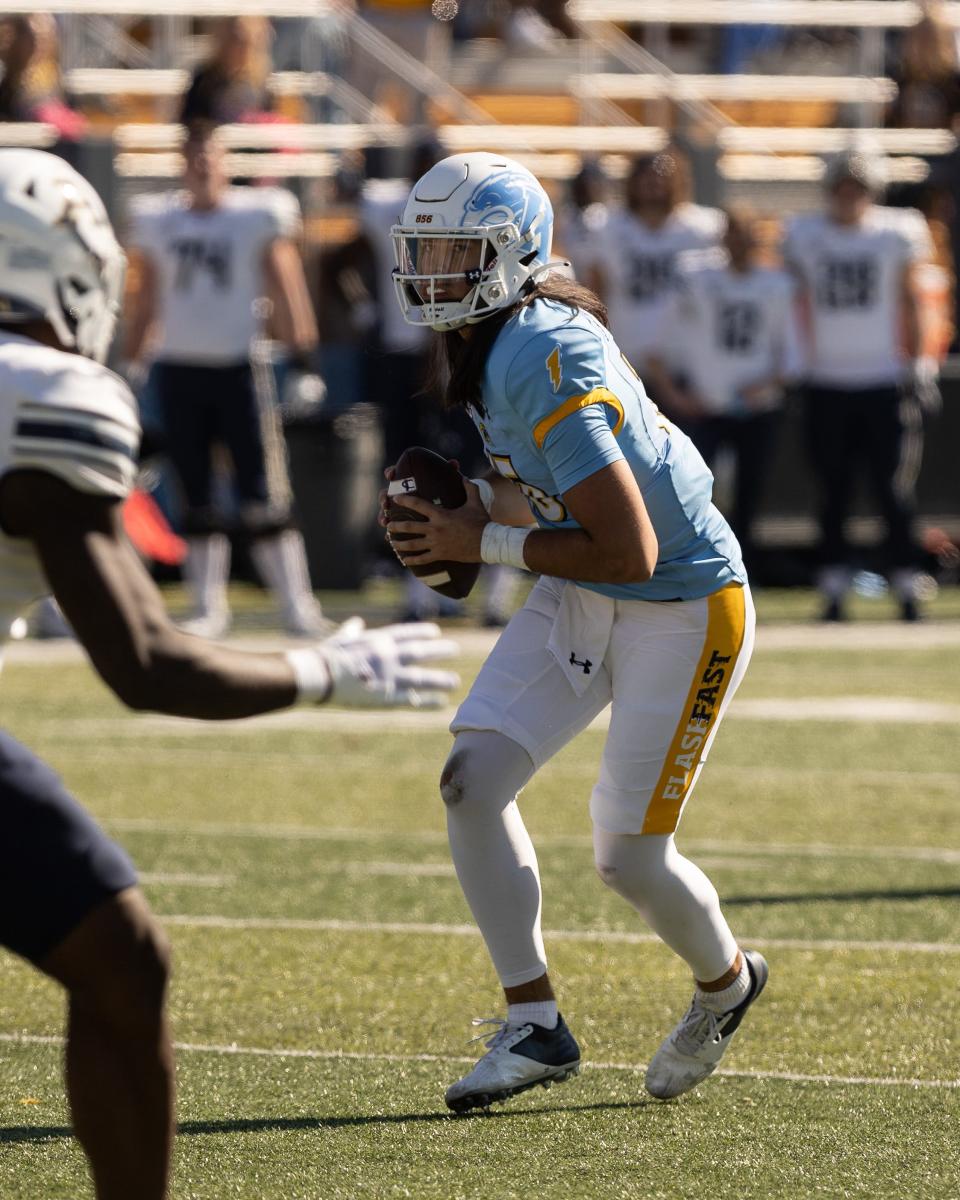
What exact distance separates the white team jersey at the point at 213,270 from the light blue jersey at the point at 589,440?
6818 mm

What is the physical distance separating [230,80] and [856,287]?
12.5 ft

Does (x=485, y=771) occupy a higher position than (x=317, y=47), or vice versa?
(x=485, y=771)

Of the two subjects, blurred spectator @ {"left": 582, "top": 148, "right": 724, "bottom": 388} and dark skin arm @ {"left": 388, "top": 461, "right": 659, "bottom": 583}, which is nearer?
dark skin arm @ {"left": 388, "top": 461, "right": 659, "bottom": 583}

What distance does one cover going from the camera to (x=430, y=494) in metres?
4.13

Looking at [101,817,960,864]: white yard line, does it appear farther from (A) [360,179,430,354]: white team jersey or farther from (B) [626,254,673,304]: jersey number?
(B) [626,254,673,304]: jersey number

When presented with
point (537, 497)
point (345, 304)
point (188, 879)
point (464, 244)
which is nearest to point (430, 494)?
point (537, 497)

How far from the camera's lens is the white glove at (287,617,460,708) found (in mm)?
2996

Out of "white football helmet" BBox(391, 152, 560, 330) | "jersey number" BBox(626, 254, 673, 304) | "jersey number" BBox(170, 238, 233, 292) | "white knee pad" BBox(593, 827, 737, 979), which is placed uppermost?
"white football helmet" BBox(391, 152, 560, 330)

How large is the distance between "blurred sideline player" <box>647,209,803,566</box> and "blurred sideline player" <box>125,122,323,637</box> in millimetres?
2217

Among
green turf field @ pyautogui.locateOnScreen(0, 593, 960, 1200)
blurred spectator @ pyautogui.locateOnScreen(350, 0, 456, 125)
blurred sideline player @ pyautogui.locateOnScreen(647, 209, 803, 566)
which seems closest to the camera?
green turf field @ pyautogui.locateOnScreen(0, 593, 960, 1200)

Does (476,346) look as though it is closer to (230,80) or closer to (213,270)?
(213,270)

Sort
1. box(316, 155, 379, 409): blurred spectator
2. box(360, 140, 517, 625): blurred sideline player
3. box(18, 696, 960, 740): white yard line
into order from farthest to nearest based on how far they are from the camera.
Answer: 1. box(316, 155, 379, 409): blurred spectator
2. box(360, 140, 517, 625): blurred sideline player
3. box(18, 696, 960, 740): white yard line

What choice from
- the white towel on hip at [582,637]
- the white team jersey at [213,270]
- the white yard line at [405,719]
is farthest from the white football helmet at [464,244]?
the white team jersey at [213,270]

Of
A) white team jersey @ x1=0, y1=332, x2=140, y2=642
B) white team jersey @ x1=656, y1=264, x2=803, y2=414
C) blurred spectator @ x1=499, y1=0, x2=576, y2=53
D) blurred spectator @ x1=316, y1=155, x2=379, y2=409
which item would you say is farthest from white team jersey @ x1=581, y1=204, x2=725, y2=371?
white team jersey @ x1=0, y1=332, x2=140, y2=642
